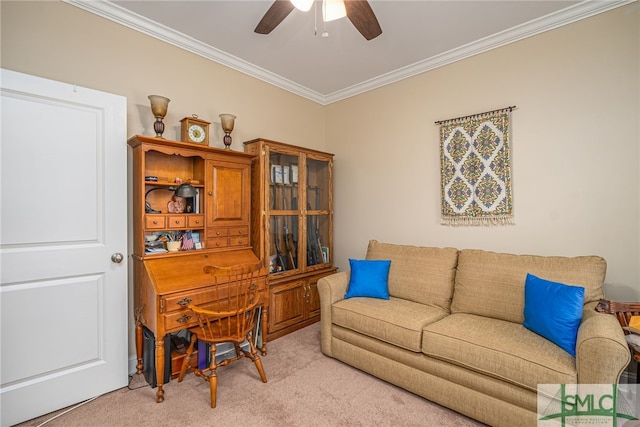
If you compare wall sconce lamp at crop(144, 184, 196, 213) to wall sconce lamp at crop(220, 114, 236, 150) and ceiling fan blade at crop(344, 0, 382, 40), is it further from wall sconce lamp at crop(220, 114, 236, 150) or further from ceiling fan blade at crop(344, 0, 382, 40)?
ceiling fan blade at crop(344, 0, 382, 40)

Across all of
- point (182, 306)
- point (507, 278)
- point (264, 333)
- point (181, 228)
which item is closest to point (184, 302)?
Result: point (182, 306)

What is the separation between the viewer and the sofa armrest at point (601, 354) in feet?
4.85

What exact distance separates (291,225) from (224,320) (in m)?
1.26

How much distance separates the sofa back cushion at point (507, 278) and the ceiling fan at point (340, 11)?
1893 mm

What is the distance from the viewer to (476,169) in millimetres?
2904

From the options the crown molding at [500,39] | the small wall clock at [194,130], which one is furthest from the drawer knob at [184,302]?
the crown molding at [500,39]

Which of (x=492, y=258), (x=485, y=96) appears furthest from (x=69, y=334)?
(x=485, y=96)

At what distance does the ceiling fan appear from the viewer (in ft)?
5.64

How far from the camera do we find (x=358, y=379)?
94.4 inches

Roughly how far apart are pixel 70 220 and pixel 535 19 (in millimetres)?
3823

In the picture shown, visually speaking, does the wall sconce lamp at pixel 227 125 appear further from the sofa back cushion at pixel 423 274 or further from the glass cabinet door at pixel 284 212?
the sofa back cushion at pixel 423 274

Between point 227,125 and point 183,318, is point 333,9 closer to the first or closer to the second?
point 227,125

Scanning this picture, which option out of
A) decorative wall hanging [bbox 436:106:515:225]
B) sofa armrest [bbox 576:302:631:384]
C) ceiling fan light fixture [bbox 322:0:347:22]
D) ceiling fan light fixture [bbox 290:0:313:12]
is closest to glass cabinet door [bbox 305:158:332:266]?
decorative wall hanging [bbox 436:106:515:225]

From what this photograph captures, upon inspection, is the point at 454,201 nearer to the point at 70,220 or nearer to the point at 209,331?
the point at 209,331
